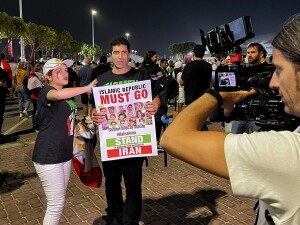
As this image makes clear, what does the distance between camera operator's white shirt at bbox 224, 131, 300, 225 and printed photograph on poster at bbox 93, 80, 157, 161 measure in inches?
92.1

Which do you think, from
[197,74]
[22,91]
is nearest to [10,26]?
[22,91]

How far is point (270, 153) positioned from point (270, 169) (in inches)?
2.1

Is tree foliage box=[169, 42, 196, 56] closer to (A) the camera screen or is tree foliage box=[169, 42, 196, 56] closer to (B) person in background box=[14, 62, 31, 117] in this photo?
(B) person in background box=[14, 62, 31, 117]

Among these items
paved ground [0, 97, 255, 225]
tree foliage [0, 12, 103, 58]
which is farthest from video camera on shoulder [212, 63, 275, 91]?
tree foliage [0, 12, 103, 58]

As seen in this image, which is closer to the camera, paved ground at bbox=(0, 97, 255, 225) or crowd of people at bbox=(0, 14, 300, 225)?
crowd of people at bbox=(0, 14, 300, 225)

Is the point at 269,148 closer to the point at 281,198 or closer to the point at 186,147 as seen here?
the point at 281,198

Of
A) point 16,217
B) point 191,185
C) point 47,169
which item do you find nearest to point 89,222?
point 16,217

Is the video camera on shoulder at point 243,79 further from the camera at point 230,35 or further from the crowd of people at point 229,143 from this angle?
the camera at point 230,35

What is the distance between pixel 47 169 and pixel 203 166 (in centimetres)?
226

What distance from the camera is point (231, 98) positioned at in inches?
61.2

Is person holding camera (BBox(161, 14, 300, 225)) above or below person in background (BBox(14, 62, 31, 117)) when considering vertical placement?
below

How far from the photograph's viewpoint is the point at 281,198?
1098 millimetres

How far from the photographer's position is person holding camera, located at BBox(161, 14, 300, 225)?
107 centimetres

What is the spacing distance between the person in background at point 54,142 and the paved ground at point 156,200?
115cm
